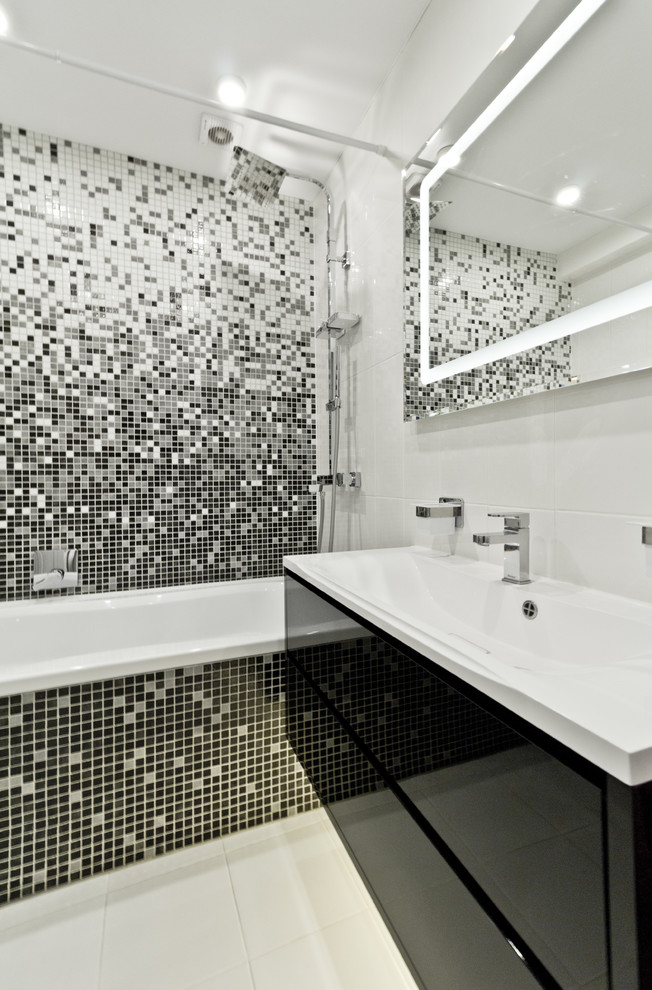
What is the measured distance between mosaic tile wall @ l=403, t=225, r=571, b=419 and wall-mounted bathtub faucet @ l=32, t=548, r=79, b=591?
1.53 metres

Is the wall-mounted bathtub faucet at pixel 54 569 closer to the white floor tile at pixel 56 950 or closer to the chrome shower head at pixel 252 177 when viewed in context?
the white floor tile at pixel 56 950

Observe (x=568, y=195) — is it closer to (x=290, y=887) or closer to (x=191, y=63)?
(x=191, y=63)

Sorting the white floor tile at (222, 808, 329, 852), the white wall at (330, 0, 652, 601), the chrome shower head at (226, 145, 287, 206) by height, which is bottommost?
the white floor tile at (222, 808, 329, 852)

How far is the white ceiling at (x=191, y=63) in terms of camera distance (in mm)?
1498

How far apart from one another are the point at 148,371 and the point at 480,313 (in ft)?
4.94

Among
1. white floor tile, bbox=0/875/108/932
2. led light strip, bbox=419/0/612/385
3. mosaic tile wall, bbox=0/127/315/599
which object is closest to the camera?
led light strip, bbox=419/0/612/385

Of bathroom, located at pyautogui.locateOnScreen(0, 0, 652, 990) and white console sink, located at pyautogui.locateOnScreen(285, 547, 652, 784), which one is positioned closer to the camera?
white console sink, located at pyautogui.locateOnScreen(285, 547, 652, 784)

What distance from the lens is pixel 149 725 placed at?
132 centimetres

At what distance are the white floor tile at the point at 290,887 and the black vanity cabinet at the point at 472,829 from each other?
25 centimetres

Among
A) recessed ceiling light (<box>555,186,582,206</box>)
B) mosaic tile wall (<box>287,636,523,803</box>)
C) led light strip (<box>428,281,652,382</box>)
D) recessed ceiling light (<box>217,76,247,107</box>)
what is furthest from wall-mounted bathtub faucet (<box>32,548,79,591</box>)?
recessed ceiling light (<box>555,186,582,206</box>)

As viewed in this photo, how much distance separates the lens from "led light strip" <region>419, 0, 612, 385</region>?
957 millimetres

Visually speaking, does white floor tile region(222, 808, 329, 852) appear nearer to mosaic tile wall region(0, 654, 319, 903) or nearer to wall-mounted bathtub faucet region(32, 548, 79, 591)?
mosaic tile wall region(0, 654, 319, 903)

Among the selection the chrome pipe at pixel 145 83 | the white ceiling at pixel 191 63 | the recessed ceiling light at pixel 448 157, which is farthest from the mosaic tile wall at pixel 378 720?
the white ceiling at pixel 191 63

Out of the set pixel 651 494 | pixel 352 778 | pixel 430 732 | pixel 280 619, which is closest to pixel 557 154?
pixel 651 494
